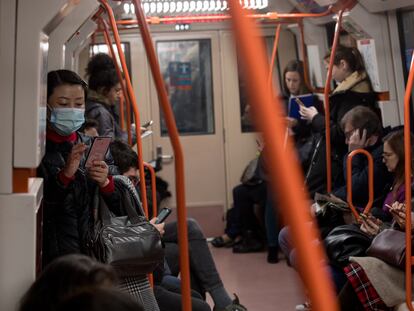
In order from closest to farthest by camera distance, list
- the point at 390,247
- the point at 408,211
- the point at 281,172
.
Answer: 1. the point at 281,172
2. the point at 408,211
3. the point at 390,247

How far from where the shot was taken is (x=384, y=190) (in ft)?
12.2

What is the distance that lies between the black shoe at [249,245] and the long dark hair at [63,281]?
4.67 m

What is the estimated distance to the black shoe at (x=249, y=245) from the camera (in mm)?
6004

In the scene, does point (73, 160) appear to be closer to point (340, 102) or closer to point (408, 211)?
point (408, 211)

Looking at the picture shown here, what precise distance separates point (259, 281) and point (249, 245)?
3.71ft

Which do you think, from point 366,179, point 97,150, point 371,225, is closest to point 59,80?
point 97,150

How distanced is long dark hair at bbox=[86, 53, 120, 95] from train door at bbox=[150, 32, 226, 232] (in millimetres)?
2393

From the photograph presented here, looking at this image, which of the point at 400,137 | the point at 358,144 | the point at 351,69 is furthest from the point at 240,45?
the point at 351,69

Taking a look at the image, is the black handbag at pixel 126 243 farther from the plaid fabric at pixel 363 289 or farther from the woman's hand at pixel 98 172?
the plaid fabric at pixel 363 289

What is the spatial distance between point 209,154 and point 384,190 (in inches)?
119

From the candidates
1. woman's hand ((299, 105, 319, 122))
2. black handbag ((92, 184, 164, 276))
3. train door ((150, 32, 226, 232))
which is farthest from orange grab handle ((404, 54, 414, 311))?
train door ((150, 32, 226, 232))

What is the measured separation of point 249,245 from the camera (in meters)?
6.04

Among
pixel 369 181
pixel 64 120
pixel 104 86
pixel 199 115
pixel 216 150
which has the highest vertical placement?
pixel 199 115

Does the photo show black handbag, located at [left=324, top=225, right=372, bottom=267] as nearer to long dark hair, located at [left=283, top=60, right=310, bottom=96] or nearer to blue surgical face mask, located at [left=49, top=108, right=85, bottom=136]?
blue surgical face mask, located at [left=49, top=108, right=85, bottom=136]
